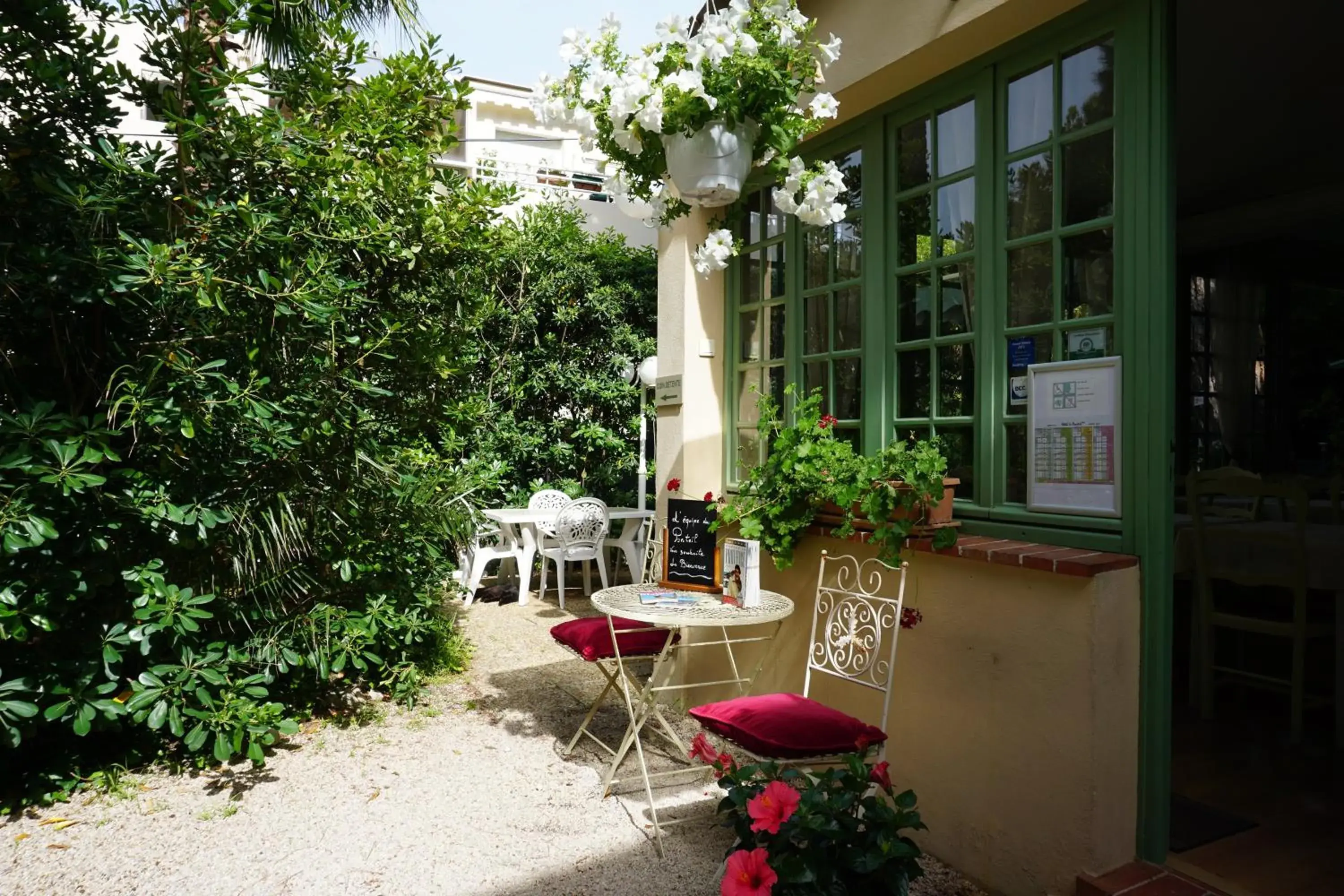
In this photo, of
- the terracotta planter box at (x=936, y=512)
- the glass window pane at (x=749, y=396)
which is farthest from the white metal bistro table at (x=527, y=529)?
the terracotta planter box at (x=936, y=512)

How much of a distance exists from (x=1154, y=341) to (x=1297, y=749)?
2452mm

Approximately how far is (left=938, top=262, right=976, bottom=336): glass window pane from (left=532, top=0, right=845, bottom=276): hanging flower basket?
57 cm

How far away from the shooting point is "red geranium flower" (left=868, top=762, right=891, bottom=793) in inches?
90.3

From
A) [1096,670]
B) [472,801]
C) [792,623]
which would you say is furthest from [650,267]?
[1096,670]

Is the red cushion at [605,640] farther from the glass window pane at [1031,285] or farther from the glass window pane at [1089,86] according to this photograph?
the glass window pane at [1089,86]

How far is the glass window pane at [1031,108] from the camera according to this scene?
284 centimetres

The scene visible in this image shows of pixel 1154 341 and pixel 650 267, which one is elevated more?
pixel 650 267

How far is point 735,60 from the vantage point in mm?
2715

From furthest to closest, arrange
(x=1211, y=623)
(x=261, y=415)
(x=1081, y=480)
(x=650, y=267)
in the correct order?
(x=650, y=267) < (x=1211, y=623) < (x=261, y=415) < (x=1081, y=480)

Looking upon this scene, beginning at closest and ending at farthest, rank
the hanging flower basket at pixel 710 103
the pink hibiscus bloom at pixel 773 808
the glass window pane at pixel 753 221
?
the pink hibiscus bloom at pixel 773 808 < the hanging flower basket at pixel 710 103 < the glass window pane at pixel 753 221

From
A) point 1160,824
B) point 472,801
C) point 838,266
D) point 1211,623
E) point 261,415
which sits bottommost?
point 472,801

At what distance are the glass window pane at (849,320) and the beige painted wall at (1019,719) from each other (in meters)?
1.09

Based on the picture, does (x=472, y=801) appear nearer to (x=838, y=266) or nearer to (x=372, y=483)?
(x=372, y=483)

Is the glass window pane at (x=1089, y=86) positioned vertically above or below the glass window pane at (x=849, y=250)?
above
